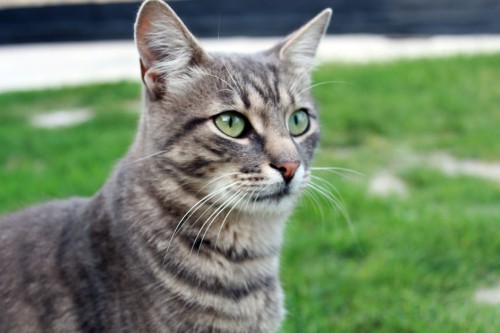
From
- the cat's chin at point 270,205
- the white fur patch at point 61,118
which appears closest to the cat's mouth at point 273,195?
the cat's chin at point 270,205

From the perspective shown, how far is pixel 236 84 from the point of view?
6.91ft

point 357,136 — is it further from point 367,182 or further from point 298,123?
point 298,123

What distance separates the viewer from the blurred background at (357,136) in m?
2.87

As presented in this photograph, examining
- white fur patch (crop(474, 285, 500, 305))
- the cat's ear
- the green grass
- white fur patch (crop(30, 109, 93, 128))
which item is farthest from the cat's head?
white fur patch (crop(30, 109, 93, 128))

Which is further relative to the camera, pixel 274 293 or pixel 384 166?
pixel 384 166

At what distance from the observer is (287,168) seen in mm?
1987

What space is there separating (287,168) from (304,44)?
27.0 inches

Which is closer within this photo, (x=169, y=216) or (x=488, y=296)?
(x=169, y=216)

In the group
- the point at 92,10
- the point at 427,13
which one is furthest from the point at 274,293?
the point at 92,10

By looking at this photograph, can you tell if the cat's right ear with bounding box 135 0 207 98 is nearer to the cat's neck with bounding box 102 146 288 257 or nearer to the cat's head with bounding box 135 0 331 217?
the cat's head with bounding box 135 0 331 217

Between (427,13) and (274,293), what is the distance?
652 centimetres

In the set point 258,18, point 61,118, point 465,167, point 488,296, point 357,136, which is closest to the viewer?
point 488,296

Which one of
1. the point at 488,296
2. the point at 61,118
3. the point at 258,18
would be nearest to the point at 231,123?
the point at 488,296

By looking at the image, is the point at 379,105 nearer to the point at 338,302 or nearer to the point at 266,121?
the point at 338,302
